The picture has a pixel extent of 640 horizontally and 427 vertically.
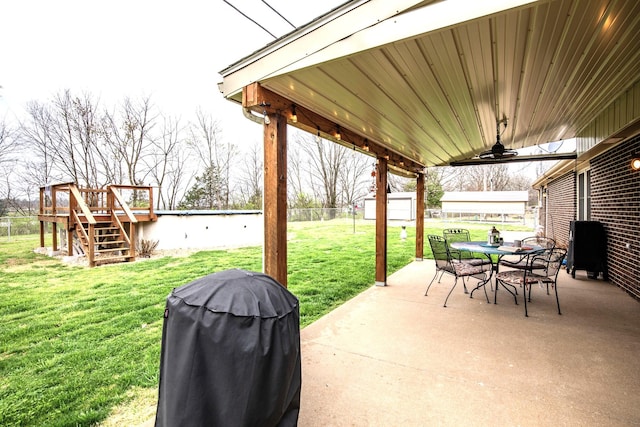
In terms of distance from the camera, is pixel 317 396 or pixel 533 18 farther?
pixel 317 396

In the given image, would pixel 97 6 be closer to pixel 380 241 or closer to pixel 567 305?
pixel 380 241

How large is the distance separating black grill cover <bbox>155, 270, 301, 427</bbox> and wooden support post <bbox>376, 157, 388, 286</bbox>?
156 inches

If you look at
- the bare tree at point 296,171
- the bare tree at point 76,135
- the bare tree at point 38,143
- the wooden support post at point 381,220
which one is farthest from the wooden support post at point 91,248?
the bare tree at point 296,171

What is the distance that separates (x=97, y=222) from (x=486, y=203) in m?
22.5

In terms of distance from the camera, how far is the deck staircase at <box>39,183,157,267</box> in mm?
7411

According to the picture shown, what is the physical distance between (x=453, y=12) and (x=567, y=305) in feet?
13.9

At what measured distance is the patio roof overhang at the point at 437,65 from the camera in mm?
1779

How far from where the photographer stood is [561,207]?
902 cm

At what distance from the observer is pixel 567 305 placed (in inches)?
162

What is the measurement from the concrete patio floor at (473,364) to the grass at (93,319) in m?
0.90

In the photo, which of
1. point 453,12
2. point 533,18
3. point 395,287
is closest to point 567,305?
point 395,287

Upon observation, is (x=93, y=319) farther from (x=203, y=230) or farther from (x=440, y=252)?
(x=203, y=230)

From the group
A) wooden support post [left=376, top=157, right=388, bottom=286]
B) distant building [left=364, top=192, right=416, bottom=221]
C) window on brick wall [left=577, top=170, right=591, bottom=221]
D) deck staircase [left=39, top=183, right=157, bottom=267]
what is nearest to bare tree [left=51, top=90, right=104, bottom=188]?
deck staircase [left=39, top=183, right=157, bottom=267]

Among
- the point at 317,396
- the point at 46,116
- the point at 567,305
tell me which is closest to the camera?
the point at 317,396
